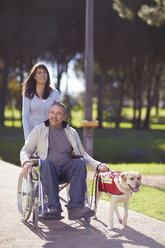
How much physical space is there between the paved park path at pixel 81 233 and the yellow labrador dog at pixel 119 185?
20 cm

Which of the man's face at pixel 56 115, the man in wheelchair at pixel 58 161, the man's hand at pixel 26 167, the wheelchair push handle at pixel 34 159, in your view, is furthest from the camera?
the man's face at pixel 56 115

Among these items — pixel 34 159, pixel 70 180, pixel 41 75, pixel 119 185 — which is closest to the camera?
pixel 119 185

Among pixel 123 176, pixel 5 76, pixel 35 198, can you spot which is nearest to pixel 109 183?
pixel 123 176

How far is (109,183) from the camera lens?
15.9 feet

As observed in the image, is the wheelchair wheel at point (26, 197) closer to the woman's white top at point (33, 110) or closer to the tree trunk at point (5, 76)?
the woman's white top at point (33, 110)

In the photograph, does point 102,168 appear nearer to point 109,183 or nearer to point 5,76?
point 109,183

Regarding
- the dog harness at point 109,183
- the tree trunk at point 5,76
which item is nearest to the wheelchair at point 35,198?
the dog harness at point 109,183

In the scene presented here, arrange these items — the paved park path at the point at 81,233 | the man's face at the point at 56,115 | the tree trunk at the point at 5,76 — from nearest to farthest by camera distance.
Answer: the paved park path at the point at 81,233 → the man's face at the point at 56,115 → the tree trunk at the point at 5,76

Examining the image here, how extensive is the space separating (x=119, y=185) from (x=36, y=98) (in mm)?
1954

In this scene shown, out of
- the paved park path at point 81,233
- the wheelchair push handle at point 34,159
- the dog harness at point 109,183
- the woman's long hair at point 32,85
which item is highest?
the woman's long hair at point 32,85

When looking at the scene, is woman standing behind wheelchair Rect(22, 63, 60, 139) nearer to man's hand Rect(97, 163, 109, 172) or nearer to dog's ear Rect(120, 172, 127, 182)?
man's hand Rect(97, 163, 109, 172)

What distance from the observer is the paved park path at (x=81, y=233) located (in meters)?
4.22

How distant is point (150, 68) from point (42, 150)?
2637 centimetres

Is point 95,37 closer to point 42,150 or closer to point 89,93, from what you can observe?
point 89,93
